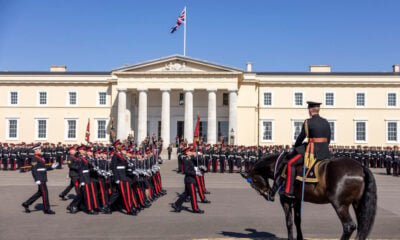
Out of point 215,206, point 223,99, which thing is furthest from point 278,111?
point 215,206

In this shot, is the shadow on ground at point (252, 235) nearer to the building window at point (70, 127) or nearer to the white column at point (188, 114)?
the white column at point (188, 114)

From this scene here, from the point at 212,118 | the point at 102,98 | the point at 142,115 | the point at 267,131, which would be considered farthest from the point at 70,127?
the point at 267,131

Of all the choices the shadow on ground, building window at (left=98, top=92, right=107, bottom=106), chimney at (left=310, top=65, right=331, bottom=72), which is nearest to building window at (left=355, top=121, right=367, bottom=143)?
chimney at (left=310, top=65, right=331, bottom=72)

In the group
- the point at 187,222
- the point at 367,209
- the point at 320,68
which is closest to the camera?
the point at 367,209

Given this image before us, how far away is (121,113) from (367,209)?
136 feet

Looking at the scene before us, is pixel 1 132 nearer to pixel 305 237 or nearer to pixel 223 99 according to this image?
pixel 223 99

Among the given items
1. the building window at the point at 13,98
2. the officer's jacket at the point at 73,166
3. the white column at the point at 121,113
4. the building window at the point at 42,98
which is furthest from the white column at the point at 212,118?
the officer's jacket at the point at 73,166

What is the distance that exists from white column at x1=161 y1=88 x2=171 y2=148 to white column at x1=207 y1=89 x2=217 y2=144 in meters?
4.53

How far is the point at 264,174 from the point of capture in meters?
8.96

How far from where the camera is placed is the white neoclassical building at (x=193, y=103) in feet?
154

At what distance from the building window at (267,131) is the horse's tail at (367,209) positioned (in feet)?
139

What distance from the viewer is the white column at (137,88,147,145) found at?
1831 inches

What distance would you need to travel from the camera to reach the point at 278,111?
4944cm

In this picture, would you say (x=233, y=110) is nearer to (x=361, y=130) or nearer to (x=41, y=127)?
(x=361, y=130)
